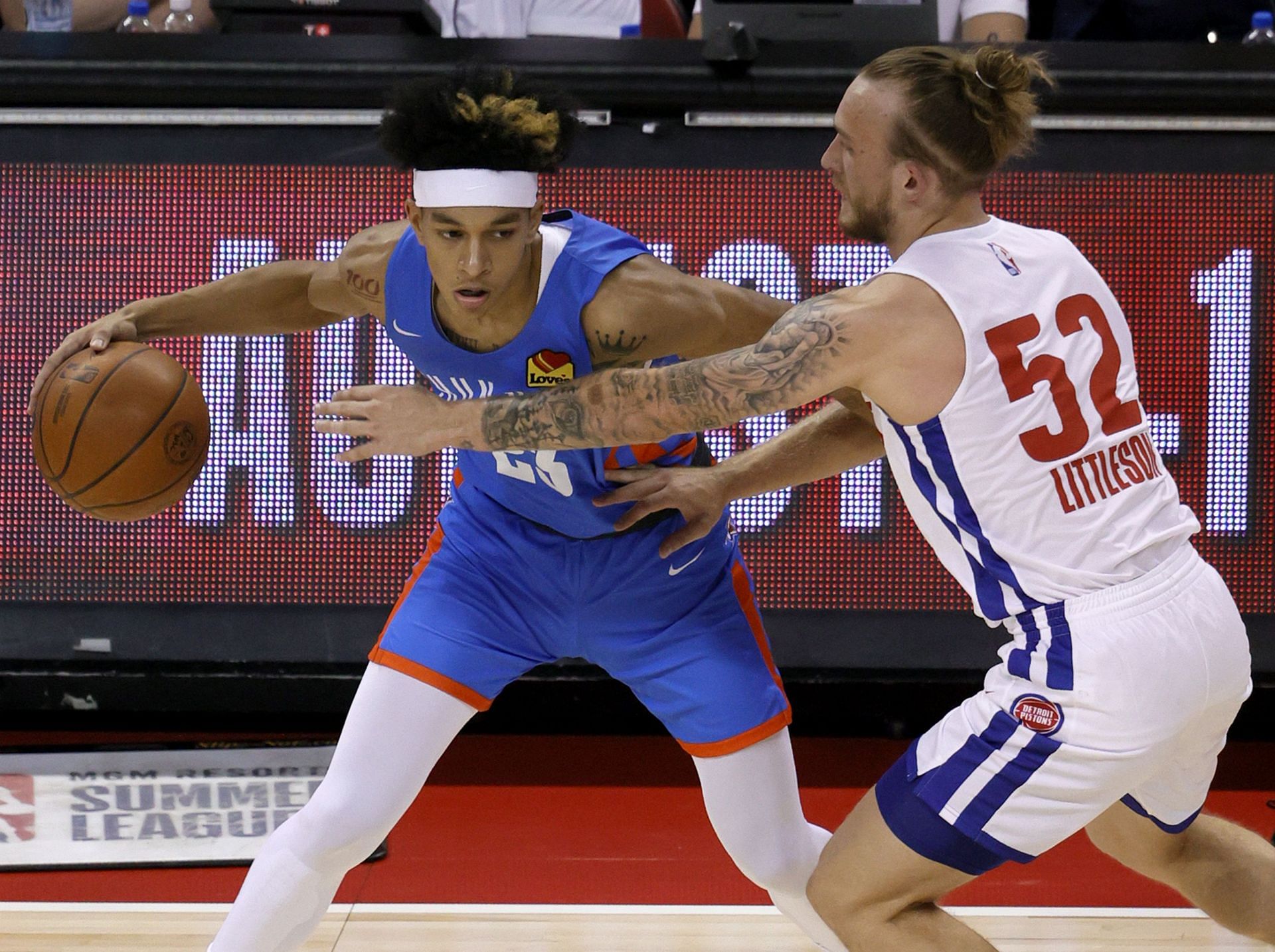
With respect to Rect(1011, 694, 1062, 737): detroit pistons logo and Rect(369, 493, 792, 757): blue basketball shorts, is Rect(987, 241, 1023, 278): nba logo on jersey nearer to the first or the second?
Rect(1011, 694, 1062, 737): detroit pistons logo

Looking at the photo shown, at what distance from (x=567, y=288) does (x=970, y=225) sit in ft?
2.64

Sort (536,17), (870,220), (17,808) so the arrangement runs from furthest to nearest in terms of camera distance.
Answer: (536,17), (17,808), (870,220)

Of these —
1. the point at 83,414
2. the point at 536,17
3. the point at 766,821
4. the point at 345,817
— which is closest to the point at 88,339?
the point at 83,414

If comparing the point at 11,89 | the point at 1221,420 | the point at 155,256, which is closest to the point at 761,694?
the point at 1221,420

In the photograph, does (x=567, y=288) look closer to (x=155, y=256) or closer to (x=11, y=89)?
(x=155, y=256)

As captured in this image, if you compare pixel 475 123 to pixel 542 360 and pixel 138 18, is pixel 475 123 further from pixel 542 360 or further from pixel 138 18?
pixel 138 18

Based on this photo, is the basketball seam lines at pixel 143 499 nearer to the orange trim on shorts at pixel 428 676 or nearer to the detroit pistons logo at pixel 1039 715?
the orange trim on shorts at pixel 428 676

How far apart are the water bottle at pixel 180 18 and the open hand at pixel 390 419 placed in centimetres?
269

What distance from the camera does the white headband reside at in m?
2.71

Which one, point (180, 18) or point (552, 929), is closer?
point (552, 929)

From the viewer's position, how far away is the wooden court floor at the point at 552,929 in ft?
11.2

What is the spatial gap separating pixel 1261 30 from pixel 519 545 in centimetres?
302

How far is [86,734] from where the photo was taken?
4.93 metres

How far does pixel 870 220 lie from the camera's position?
2496 millimetres
